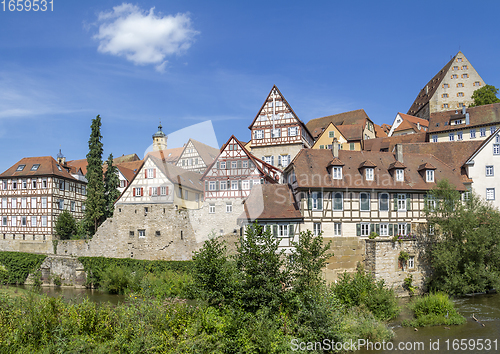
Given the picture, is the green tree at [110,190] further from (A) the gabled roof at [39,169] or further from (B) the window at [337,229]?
(B) the window at [337,229]

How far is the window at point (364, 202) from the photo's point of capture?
2481cm

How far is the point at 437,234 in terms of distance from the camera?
24.5 m

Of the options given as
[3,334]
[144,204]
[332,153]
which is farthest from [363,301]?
[144,204]

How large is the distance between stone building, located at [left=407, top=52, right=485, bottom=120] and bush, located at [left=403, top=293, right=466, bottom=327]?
39585mm

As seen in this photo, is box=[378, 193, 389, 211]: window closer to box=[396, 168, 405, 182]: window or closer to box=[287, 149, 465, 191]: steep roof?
box=[287, 149, 465, 191]: steep roof

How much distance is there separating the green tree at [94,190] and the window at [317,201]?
65.1 ft

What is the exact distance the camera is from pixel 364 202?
24.9 meters

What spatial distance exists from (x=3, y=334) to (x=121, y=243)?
1939 cm

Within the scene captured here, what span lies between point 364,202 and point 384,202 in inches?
51.3

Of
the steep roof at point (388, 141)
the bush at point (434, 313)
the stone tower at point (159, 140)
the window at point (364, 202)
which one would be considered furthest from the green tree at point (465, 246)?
the stone tower at point (159, 140)

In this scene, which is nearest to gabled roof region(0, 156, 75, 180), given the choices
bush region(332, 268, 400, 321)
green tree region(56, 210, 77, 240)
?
green tree region(56, 210, 77, 240)

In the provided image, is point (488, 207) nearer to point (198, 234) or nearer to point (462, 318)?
point (462, 318)

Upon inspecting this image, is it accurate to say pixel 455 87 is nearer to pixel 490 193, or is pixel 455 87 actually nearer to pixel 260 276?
pixel 490 193

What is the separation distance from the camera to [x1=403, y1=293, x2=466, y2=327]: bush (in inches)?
750
